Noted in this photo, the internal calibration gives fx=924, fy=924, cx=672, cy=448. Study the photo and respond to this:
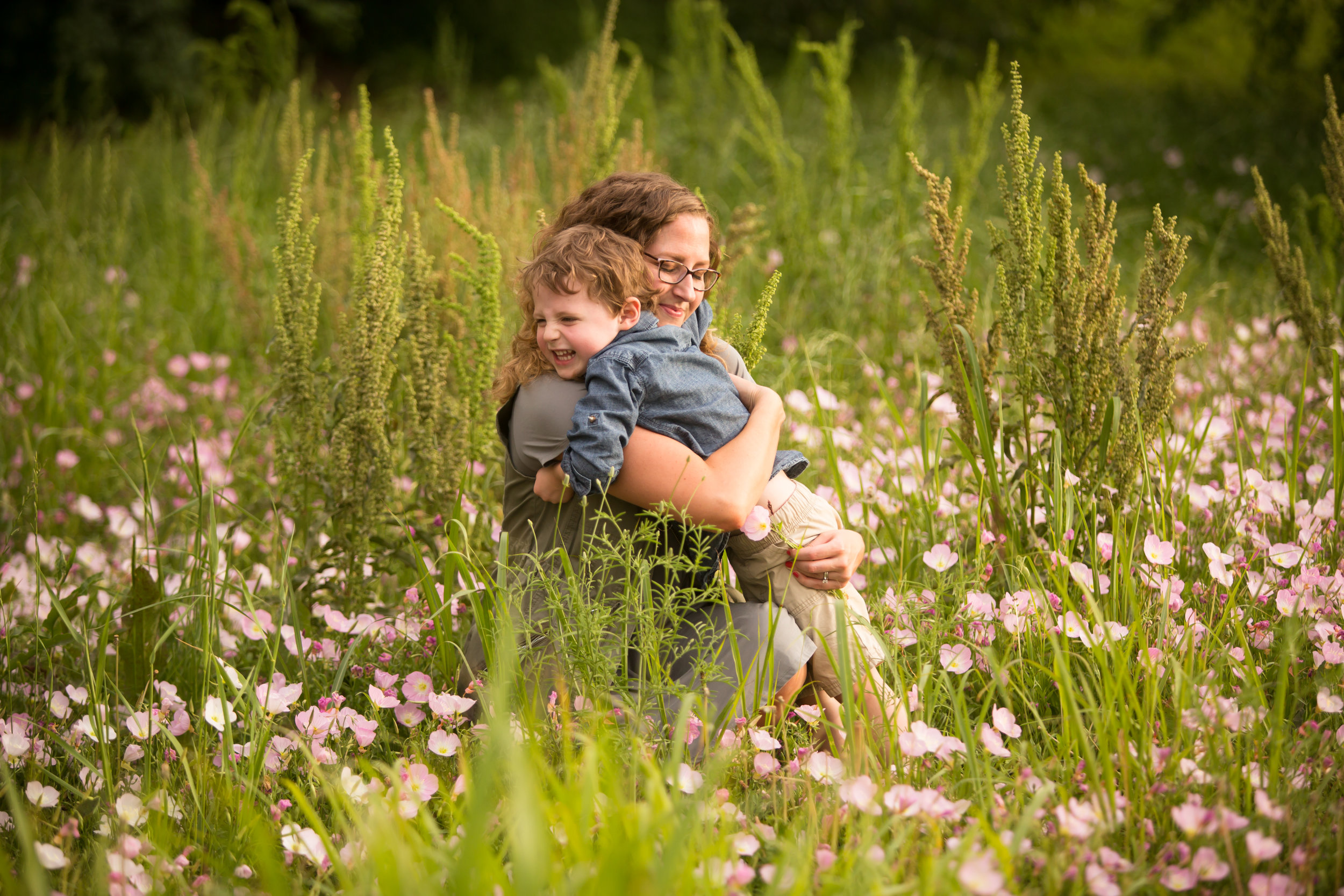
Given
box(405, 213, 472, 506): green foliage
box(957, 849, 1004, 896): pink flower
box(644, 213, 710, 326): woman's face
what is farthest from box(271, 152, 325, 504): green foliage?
box(957, 849, 1004, 896): pink flower

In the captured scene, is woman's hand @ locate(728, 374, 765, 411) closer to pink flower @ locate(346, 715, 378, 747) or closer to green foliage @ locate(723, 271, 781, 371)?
green foliage @ locate(723, 271, 781, 371)

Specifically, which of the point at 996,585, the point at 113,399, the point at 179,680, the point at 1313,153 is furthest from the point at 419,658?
the point at 1313,153

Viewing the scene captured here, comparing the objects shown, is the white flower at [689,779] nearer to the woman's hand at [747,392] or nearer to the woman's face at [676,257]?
the woman's hand at [747,392]

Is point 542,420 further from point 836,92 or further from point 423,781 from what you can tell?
point 836,92

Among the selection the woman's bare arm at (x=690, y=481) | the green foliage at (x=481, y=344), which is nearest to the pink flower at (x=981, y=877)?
the woman's bare arm at (x=690, y=481)

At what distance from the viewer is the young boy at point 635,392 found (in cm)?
147

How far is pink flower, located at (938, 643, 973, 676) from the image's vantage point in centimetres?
164

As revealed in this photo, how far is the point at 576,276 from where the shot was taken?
152 centimetres

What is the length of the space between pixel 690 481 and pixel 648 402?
154 millimetres

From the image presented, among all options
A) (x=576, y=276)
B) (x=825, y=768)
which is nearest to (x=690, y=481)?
(x=576, y=276)

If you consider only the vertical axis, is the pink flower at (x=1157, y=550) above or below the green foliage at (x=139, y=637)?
above

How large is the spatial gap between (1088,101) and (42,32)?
34.9 feet

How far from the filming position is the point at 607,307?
155 centimetres

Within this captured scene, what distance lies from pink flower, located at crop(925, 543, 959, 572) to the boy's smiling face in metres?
0.81
